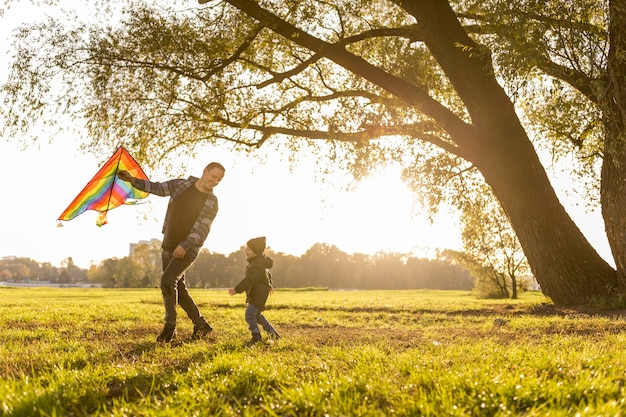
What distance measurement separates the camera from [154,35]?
15312 millimetres

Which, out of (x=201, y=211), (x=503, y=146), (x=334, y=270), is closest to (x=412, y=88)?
(x=503, y=146)

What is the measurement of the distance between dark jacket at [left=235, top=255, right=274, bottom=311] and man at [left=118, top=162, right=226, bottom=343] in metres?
0.92

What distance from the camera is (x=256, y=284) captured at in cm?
800

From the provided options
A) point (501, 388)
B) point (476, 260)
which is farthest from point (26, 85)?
point (476, 260)

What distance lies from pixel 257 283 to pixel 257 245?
0.61 metres

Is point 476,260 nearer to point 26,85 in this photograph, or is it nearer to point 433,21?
point 433,21

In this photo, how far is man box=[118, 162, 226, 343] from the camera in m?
7.36

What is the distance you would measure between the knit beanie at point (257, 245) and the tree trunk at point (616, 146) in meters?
8.44

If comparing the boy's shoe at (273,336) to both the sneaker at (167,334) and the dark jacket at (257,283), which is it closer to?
the dark jacket at (257,283)

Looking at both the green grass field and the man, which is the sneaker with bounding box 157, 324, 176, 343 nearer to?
the man

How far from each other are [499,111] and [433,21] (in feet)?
10.1

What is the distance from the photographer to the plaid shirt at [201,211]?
7.39 metres

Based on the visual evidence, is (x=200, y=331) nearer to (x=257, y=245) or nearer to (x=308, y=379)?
(x=257, y=245)

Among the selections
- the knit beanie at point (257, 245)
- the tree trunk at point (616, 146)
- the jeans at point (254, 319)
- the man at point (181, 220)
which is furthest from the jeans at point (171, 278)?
the tree trunk at point (616, 146)
